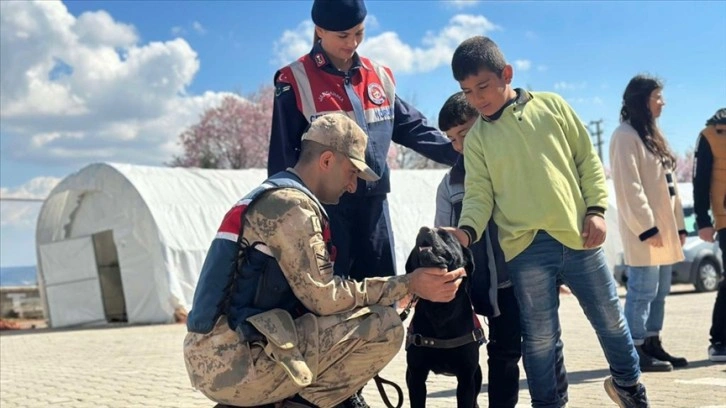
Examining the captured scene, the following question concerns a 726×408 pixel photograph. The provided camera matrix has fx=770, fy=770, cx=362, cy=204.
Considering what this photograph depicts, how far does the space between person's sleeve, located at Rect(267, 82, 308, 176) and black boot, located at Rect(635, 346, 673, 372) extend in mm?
Result: 3059

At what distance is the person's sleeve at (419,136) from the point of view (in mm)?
3844

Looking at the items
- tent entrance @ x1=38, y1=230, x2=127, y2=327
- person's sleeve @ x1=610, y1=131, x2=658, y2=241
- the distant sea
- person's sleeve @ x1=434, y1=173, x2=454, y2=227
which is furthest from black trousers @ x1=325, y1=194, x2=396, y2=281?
the distant sea

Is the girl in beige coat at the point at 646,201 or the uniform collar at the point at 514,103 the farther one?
the girl in beige coat at the point at 646,201

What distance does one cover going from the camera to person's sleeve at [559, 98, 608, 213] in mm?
3334

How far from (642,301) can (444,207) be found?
239 cm

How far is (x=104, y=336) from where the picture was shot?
564 inches

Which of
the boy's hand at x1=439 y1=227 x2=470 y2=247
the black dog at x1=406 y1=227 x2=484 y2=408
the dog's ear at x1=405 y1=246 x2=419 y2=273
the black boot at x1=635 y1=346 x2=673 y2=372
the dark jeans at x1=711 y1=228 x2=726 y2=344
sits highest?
the boy's hand at x1=439 y1=227 x2=470 y2=247

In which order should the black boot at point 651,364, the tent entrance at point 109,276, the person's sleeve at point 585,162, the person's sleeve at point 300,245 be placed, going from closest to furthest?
the person's sleeve at point 300,245, the person's sleeve at point 585,162, the black boot at point 651,364, the tent entrance at point 109,276

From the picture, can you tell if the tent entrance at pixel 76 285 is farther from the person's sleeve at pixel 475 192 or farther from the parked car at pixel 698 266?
the person's sleeve at pixel 475 192

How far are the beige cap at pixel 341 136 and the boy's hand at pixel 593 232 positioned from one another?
966 mm

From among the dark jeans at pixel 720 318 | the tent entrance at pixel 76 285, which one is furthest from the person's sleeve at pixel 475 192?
the tent entrance at pixel 76 285

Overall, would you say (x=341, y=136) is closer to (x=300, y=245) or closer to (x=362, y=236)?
(x=300, y=245)

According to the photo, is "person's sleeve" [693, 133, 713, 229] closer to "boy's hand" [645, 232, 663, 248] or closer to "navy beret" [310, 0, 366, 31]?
"boy's hand" [645, 232, 663, 248]

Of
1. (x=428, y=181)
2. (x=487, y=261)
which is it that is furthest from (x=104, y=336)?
(x=487, y=261)
